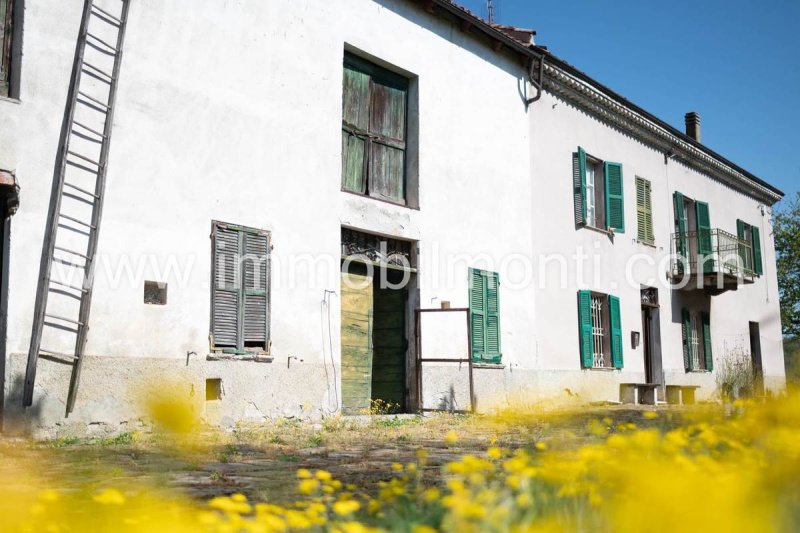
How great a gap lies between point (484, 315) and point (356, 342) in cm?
251

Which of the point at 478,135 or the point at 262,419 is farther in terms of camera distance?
the point at 478,135

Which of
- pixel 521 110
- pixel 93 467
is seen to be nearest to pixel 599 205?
pixel 521 110

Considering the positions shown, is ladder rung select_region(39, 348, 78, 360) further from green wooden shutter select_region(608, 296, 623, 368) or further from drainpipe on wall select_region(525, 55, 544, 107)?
green wooden shutter select_region(608, 296, 623, 368)

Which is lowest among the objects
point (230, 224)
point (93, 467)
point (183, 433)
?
point (93, 467)

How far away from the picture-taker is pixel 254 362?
8906 millimetres

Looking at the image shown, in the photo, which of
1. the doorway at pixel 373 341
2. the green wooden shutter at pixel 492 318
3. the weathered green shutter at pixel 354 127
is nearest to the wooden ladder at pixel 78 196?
the weathered green shutter at pixel 354 127

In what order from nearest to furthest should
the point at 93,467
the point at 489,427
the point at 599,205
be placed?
the point at 93,467 → the point at 489,427 → the point at 599,205

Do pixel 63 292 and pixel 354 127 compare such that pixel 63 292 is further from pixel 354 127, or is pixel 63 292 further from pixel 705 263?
pixel 705 263

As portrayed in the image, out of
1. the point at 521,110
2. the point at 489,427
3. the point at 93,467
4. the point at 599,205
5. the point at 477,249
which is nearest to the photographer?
the point at 93,467

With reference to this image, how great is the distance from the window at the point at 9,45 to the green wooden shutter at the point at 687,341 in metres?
15.1

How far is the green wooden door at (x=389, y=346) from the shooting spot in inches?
447

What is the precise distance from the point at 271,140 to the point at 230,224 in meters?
1.26

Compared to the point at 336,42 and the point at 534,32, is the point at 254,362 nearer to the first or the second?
the point at 336,42

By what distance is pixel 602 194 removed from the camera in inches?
624
